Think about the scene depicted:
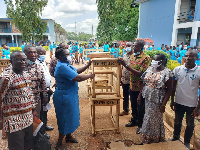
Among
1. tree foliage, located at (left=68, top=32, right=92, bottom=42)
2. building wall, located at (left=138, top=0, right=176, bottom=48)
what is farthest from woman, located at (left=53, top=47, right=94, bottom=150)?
tree foliage, located at (left=68, top=32, right=92, bottom=42)

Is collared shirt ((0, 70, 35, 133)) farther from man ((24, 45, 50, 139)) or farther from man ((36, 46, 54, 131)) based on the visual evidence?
man ((36, 46, 54, 131))

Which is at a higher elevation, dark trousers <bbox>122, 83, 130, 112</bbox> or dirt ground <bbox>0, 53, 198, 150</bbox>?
dark trousers <bbox>122, 83, 130, 112</bbox>

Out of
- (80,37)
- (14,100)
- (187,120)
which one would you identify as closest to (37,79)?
(14,100)

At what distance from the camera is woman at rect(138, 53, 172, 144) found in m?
2.49

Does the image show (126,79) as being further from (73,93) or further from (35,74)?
(35,74)

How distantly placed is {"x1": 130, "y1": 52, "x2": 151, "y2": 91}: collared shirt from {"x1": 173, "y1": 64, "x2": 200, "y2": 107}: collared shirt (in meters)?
0.66

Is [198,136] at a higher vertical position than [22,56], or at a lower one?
lower

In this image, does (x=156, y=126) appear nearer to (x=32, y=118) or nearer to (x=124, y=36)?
(x=32, y=118)

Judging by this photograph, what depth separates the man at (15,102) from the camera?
6.23 feet

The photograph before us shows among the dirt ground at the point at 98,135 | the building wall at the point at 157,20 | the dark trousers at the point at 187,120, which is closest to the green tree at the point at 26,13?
the building wall at the point at 157,20

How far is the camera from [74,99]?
272 cm

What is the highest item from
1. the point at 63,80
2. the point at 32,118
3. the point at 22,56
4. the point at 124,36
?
the point at 124,36

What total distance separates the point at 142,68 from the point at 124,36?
58.7 feet

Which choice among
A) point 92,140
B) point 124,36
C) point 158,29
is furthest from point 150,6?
point 92,140
